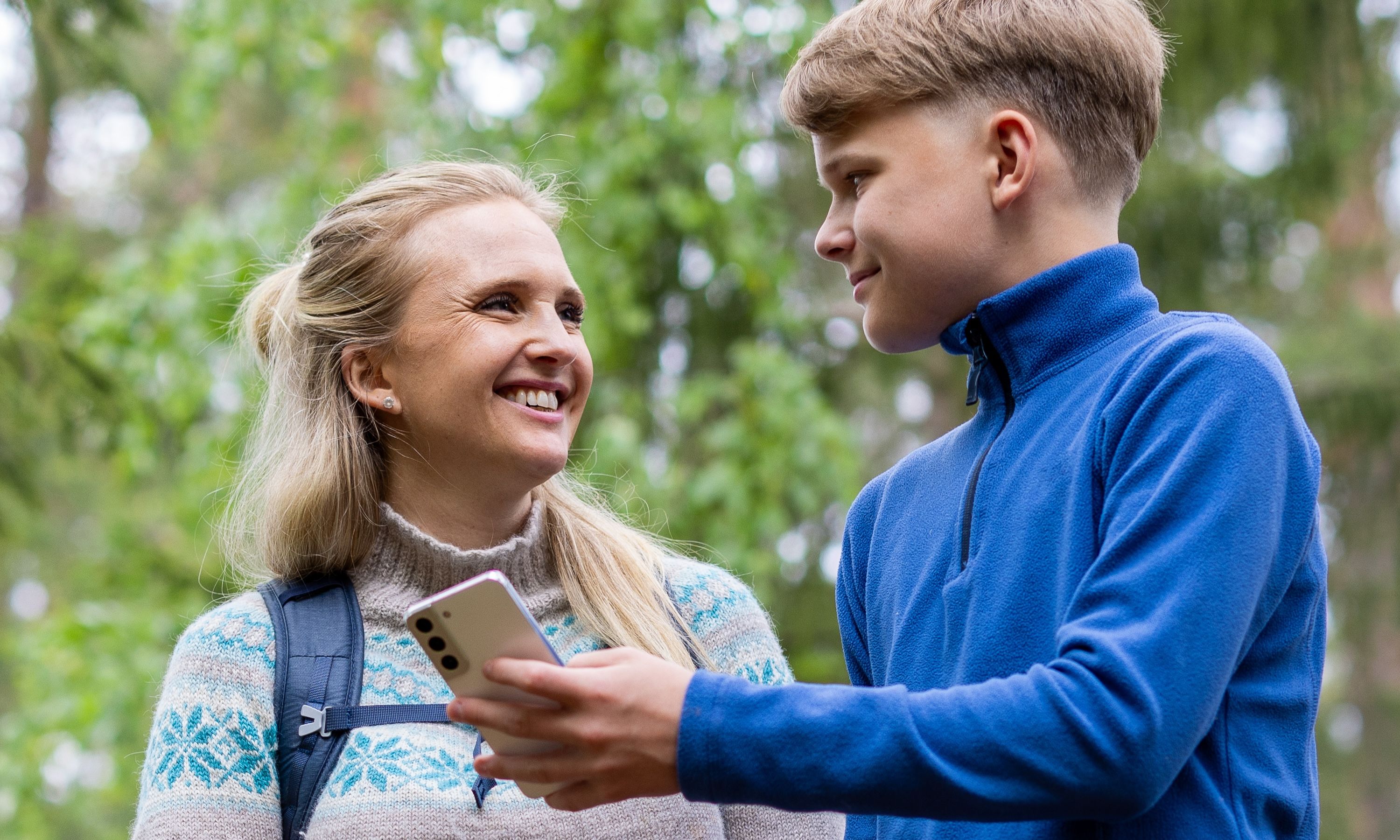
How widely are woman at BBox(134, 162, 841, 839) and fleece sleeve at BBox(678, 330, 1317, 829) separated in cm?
91

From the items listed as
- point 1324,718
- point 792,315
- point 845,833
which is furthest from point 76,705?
point 1324,718

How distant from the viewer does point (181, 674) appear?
2.10 m

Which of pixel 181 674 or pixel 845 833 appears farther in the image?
pixel 181 674

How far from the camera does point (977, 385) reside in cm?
179

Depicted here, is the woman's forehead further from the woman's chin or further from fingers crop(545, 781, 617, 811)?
fingers crop(545, 781, 617, 811)

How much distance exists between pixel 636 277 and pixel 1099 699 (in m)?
4.39

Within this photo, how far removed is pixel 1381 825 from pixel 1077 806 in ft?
44.4

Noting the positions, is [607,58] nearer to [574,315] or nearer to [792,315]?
[792,315]

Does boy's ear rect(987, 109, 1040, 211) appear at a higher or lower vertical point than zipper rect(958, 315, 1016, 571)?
higher

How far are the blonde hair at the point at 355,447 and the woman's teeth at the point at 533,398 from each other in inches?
10.3

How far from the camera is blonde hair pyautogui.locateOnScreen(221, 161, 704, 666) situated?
2336mm

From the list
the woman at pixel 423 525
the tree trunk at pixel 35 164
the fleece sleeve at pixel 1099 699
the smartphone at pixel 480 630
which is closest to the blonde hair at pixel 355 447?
the woman at pixel 423 525

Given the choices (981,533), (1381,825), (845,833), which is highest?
(981,533)

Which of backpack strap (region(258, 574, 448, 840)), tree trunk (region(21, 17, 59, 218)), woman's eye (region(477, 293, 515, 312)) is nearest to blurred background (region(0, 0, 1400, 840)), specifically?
woman's eye (region(477, 293, 515, 312))
